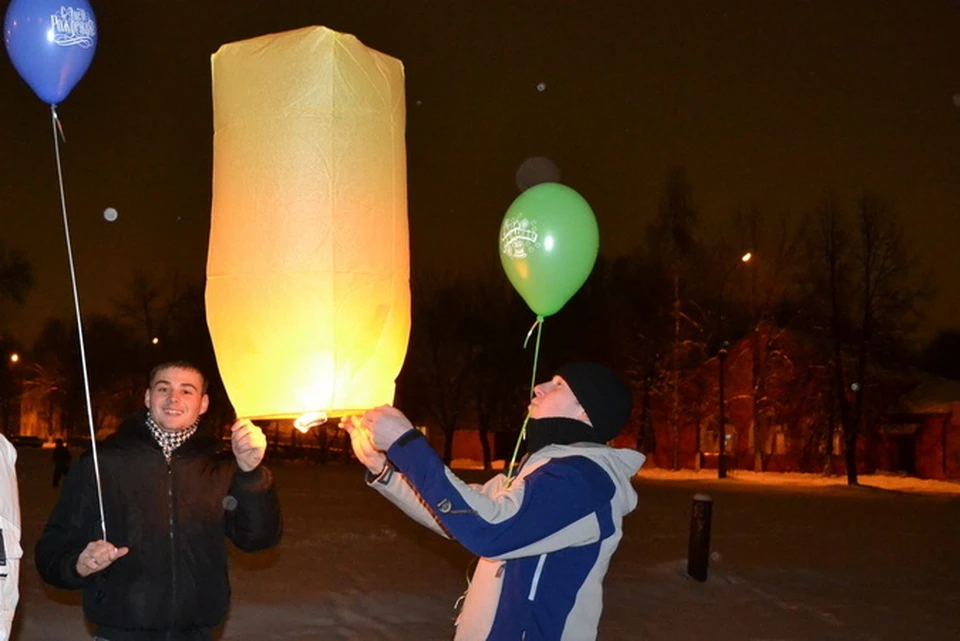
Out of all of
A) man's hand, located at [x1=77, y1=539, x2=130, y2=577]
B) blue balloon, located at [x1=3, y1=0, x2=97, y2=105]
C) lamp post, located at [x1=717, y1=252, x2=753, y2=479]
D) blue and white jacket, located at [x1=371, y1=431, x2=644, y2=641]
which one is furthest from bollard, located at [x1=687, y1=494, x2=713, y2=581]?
lamp post, located at [x1=717, y1=252, x2=753, y2=479]

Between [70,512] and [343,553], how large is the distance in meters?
8.08

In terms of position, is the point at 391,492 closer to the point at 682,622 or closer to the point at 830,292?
the point at 682,622

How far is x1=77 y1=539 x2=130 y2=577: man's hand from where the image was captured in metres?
3.28

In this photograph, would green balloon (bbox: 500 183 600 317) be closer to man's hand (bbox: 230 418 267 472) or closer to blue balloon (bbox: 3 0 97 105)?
man's hand (bbox: 230 418 267 472)

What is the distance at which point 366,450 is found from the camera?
3.48m

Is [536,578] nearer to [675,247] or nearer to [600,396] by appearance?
[600,396]

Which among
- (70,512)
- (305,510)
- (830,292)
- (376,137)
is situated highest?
(830,292)

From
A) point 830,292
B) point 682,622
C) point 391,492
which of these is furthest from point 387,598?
point 830,292

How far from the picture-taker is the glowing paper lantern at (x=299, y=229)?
3514 mm

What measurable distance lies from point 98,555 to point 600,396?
1.66 m

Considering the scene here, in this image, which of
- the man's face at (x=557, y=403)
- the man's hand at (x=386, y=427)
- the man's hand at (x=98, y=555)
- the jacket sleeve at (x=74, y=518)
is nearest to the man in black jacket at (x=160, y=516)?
the jacket sleeve at (x=74, y=518)

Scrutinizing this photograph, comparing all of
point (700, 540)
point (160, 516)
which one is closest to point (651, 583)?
point (700, 540)

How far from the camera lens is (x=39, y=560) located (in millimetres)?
3586

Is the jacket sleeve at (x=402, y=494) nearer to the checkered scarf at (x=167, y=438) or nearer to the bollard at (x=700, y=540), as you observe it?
the checkered scarf at (x=167, y=438)
